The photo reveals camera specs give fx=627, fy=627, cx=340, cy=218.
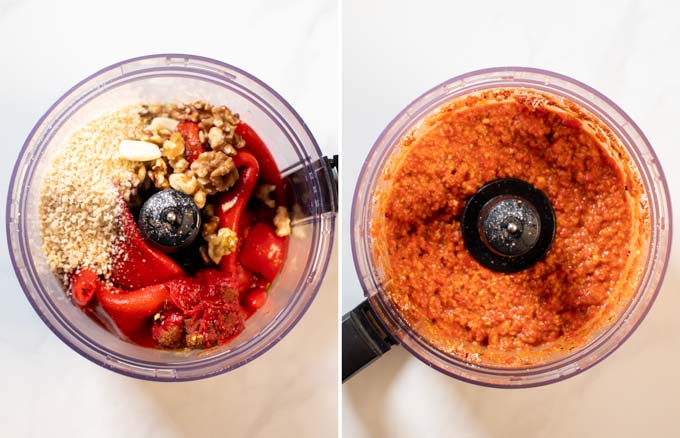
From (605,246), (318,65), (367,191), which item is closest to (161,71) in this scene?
(318,65)

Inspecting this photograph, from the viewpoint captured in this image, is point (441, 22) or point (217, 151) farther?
point (441, 22)

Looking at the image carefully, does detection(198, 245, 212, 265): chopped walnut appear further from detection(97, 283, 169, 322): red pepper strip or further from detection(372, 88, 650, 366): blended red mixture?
detection(372, 88, 650, 366): blended red mixture

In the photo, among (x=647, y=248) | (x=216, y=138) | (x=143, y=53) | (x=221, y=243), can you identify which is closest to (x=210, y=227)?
(x=221, y=243)

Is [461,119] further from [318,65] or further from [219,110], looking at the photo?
Result: [219,110]

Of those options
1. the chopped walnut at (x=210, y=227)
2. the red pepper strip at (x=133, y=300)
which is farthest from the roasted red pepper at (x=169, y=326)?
the chopped walnut at (x=210, y=227)

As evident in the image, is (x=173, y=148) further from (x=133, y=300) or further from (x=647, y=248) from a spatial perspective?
(x=647, y=248)

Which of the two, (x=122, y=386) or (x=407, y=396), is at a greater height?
(x=122, y=386)
